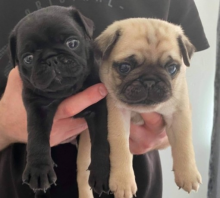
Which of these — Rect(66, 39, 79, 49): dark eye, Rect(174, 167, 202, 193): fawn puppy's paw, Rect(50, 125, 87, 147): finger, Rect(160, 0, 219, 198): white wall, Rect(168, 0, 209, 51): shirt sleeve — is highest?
Rect(66, 39, 79, 49): dark eye

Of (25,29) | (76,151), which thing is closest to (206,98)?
(76,151)

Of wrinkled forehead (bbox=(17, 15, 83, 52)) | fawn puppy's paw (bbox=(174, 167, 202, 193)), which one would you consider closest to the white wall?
fawn puppy's paw (bbox=(174, 167, 202, 193))

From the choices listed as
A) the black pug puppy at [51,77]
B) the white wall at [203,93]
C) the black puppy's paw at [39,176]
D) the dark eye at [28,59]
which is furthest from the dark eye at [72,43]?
the white wall at [203,93]

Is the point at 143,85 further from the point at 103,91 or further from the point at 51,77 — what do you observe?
the point at 51,77

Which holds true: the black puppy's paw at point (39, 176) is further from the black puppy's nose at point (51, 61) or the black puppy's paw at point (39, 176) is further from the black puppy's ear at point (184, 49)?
the black puppy's ear at point (184, 49)

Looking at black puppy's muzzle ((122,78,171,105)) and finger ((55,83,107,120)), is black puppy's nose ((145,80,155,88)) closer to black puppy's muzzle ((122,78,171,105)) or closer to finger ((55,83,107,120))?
black puppy's muzzle ((122,78,171,105))

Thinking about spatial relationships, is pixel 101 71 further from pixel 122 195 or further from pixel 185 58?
pixel 122 195
